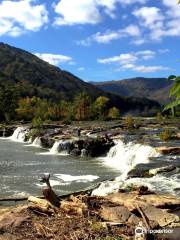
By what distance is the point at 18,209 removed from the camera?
15.5 meters

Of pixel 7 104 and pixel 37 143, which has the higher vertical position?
pixel 7 104

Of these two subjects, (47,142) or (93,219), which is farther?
(47,142)

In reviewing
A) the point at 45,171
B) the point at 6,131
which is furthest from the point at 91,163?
the point at 6,131

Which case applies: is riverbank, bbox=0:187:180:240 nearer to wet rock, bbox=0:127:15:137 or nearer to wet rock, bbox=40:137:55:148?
wet rock, bbox=40:137:55:148

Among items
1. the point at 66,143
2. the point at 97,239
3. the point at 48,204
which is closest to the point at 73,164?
the point at 66,143

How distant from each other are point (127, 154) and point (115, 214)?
1271 inches

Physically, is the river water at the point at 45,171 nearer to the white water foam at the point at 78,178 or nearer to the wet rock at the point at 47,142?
the white water foam at the point at 78,178

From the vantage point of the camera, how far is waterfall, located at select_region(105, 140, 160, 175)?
42.8m

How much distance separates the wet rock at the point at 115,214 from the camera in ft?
46.0

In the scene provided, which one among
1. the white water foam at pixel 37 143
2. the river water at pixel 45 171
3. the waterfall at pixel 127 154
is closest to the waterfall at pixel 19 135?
the white water foam at pixel 37 143

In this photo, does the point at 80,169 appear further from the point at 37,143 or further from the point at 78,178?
the point at 37,143

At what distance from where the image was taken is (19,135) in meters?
78.0

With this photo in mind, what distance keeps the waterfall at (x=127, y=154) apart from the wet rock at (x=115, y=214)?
25.0 metres

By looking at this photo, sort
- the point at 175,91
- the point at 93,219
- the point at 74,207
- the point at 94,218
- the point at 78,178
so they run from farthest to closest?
1. the point at 78,178
2. the point at 74,207
3. the point at 94,218
4. the point at 93,219
5. the point at 175,91
